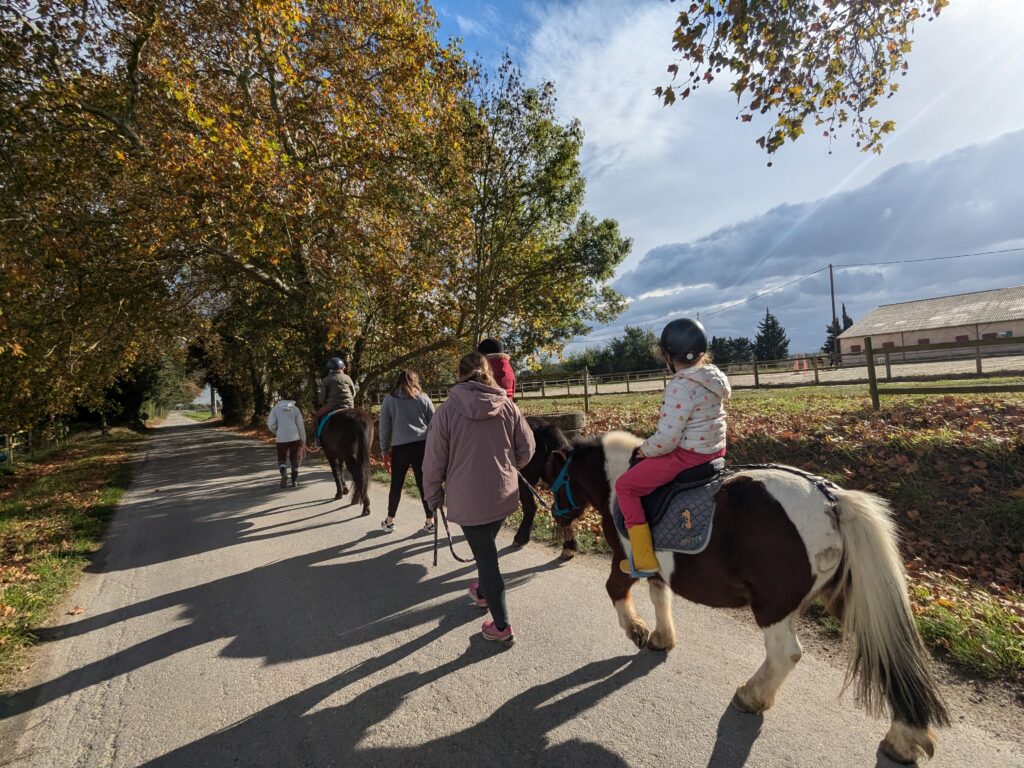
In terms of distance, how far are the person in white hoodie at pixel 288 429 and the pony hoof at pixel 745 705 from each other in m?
8.16

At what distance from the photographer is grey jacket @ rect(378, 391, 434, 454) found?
19.4 feet

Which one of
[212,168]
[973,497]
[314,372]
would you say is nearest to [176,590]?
[212,168]

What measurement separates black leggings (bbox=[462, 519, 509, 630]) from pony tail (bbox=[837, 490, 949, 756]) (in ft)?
6.73

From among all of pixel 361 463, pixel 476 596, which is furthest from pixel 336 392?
pixel 476 596

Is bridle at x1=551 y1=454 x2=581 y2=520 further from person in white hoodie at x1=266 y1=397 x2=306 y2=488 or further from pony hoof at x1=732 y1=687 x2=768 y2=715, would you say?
person in white hoodie at x1=266 y1=397 x2=306 y2=488

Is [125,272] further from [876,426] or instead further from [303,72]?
[876,426]

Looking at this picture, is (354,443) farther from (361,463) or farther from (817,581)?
(817,581)

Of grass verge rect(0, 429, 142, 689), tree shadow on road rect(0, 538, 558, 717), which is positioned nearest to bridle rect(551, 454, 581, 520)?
Answer: tree shadow on road rect(0, 538, 558, 717)

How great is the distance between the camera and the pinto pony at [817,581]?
7.22 feet

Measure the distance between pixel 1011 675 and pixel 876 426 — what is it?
235 inches

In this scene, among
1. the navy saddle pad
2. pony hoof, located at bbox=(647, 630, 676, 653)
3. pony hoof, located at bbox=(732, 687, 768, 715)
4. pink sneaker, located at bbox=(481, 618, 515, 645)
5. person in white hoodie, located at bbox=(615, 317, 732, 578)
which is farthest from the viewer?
pink sneaker, located at bbox=(481, 618, 515, 645)

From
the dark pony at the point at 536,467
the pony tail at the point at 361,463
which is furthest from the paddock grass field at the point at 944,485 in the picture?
the pony tail at the point at 361,463

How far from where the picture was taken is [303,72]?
400 inches

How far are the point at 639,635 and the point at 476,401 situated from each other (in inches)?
78.0
